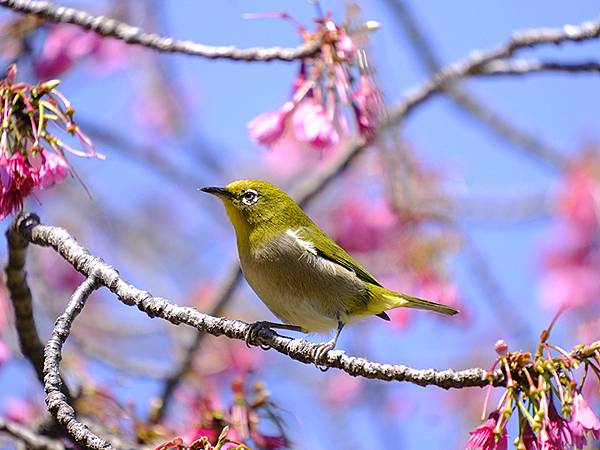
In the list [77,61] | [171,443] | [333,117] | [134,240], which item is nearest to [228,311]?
[134,240]

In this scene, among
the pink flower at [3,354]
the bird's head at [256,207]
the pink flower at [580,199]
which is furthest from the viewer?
the pink flower at [580,199]

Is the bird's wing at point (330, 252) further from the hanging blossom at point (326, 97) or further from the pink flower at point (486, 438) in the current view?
the pink flower at point (486, 438)

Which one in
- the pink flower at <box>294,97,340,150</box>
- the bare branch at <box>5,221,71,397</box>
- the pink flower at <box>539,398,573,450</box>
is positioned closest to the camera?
the pink flower at <box>539,398,573,450</box>

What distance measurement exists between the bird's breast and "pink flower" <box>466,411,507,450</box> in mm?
1371

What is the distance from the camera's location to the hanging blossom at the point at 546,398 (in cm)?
214

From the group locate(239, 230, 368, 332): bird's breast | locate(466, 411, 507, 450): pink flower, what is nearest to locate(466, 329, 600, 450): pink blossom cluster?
locate(466, 411, 507, 450): pink flower

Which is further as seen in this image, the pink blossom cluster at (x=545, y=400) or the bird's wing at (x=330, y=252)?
the bird's wing at (x=330, y=252)

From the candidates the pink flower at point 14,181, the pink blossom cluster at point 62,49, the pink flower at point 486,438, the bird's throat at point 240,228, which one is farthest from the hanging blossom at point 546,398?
the pink blossom cluster at point 62,49

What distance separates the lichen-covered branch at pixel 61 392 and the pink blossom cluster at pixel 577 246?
4390 mm

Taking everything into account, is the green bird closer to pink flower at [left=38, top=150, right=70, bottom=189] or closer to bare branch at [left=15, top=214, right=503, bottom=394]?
bare branch at [left=15, top=214, right=503, bottom=394]

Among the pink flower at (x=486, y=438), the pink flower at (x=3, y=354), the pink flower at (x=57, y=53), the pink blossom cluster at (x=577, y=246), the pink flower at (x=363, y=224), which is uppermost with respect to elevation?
the pink blossom cluster at (x=577, y=246)

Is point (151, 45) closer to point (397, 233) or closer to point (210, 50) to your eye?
point (210, 50)

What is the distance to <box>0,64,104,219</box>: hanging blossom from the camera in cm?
250

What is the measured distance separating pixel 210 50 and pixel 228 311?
13.0 ft
